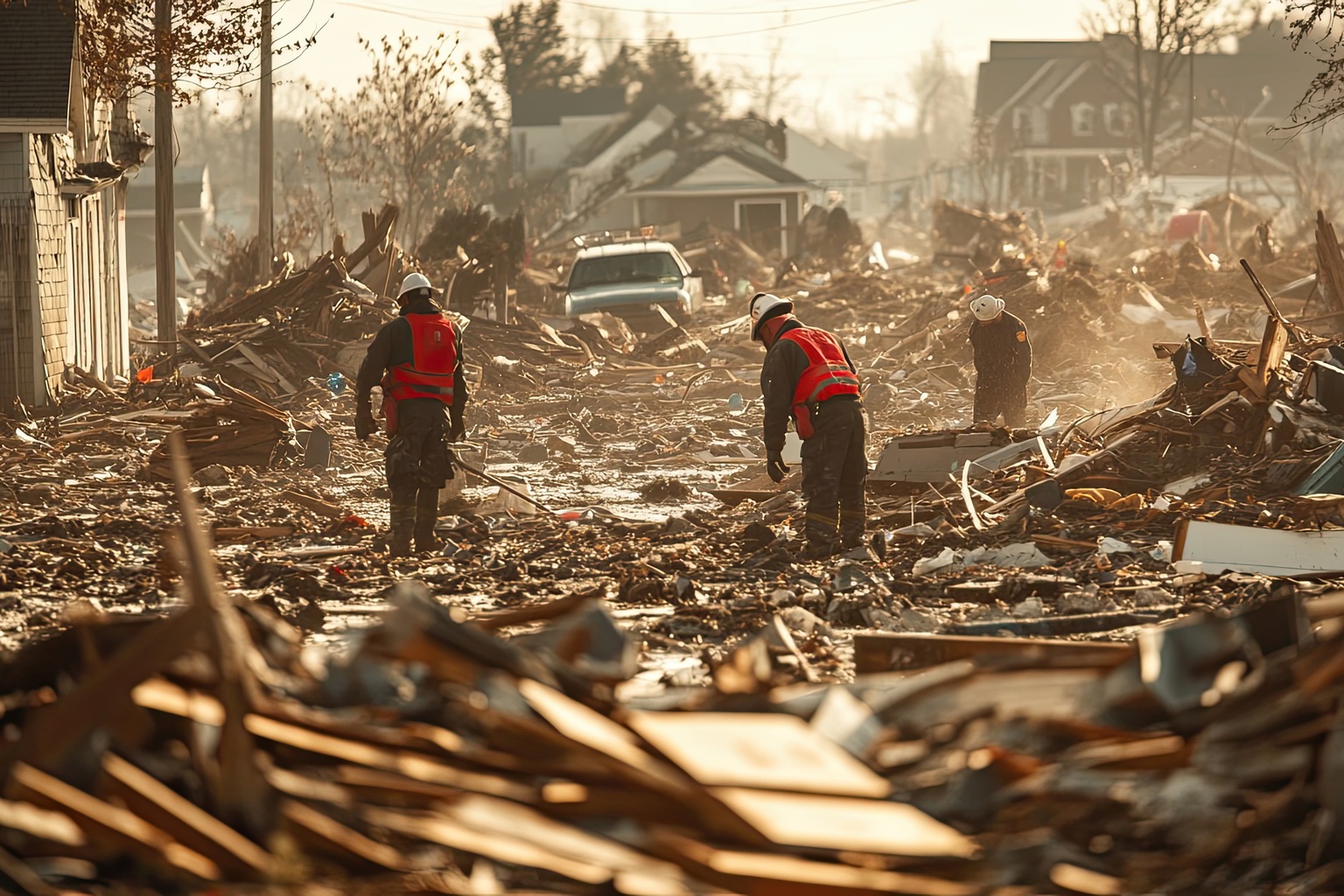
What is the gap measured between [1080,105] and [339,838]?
75817mm

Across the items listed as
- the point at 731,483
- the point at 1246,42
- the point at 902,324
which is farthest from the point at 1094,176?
the point at 731,483

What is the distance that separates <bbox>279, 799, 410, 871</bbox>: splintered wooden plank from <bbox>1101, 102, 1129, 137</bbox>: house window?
75.2 m

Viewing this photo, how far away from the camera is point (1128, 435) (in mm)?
11938

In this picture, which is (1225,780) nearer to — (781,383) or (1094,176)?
(781,383)

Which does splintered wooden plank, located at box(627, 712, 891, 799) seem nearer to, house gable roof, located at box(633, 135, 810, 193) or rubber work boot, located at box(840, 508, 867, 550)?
rubber work boot, located at box(840, 508, 867, 550)

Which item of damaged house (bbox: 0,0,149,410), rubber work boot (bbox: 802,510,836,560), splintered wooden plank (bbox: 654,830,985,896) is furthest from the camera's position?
damaged house (bbox: 0,0,149,410)

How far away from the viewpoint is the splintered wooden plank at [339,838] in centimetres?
404

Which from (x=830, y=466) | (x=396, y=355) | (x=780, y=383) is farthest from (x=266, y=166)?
(x=830, y=466)

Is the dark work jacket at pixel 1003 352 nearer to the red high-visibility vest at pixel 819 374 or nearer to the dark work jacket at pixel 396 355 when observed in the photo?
the red high-visibility vest at pixel 819 374

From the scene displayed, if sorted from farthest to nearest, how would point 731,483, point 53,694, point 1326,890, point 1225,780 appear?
point 731,483 → point 53,694 → point 1225,780 → point 1326,890

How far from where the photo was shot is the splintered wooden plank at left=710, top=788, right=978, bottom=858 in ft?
13.3

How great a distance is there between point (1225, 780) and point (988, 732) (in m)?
0.69

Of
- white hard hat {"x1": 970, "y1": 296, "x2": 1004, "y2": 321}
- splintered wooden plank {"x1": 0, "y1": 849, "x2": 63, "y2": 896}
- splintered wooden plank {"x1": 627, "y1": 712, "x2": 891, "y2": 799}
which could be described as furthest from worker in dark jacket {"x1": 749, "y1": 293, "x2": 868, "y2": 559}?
splintered wooden plank {"x1": 0, "y1": 849, "x2": 63, "y2": 896}

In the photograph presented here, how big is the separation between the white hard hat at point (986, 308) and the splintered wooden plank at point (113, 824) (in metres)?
10.7
